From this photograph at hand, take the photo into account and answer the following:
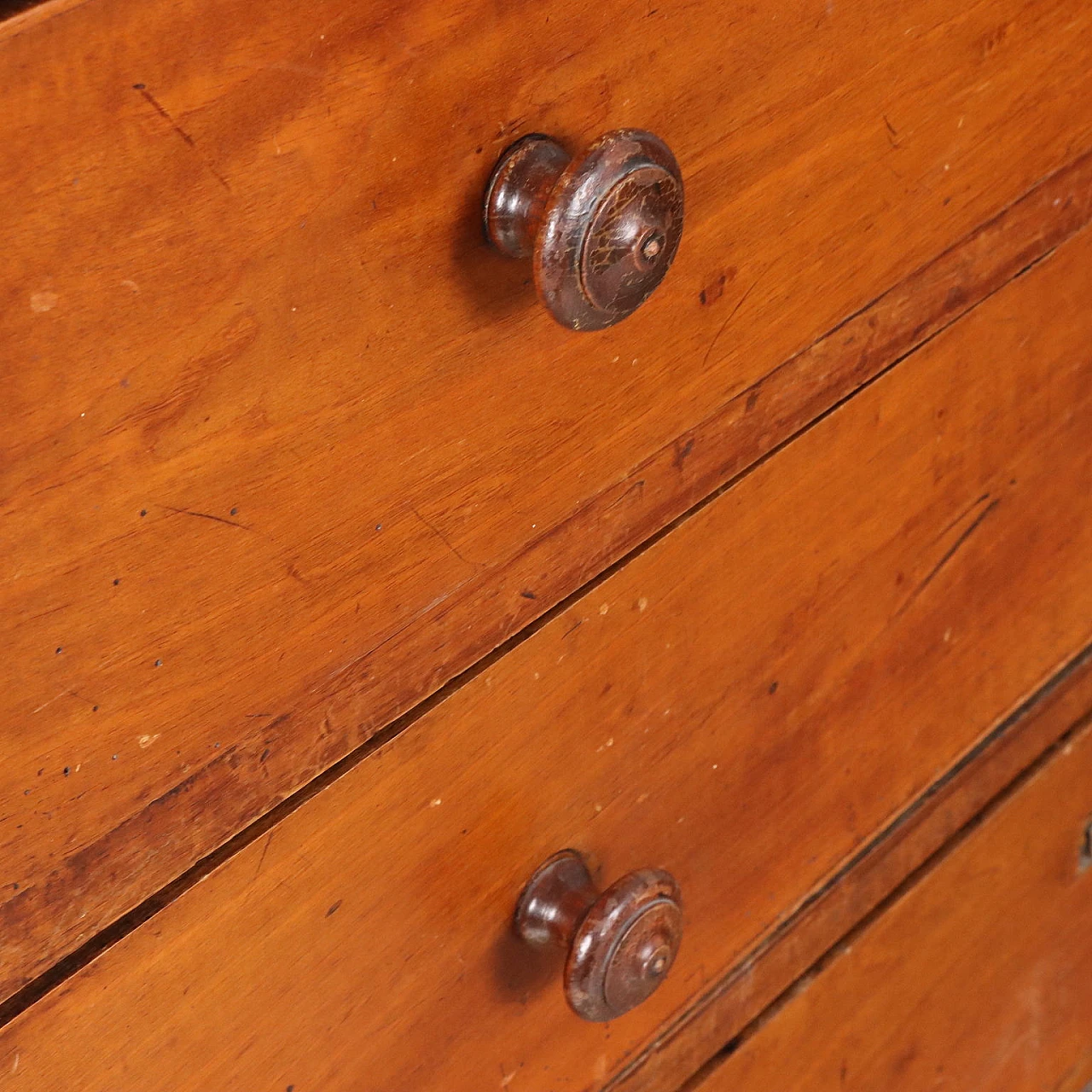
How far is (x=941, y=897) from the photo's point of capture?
2.53 feet

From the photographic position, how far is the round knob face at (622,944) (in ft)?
1.64

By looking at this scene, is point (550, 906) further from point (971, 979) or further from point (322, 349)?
point (971, 979)

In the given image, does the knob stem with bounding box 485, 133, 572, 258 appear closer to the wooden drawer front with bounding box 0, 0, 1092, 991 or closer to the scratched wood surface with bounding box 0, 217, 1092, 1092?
the wooden drawer front with bounding box 0, 0, 1092, 991

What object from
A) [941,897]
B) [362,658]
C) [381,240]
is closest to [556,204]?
[381,240]

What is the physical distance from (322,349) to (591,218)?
0.25ft

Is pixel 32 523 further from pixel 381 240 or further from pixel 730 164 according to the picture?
pixel 730 164

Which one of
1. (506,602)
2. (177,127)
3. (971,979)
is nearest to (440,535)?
(506,602)

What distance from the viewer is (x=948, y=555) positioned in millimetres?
645

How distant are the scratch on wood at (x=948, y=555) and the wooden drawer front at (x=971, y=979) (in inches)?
7.7

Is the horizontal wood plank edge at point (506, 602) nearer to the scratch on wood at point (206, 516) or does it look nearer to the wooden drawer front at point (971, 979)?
the scratch on wood at point (206, 516)

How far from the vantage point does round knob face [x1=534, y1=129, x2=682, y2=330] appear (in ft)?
1.17

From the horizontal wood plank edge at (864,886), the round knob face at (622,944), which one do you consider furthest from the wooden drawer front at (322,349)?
the horizontal wood plank edge at (864,886)

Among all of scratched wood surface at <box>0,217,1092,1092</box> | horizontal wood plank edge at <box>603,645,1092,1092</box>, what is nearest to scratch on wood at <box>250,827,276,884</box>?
scratched wood surface at <box>0,217,1092,1092</box>

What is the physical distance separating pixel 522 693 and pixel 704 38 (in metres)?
0.22
